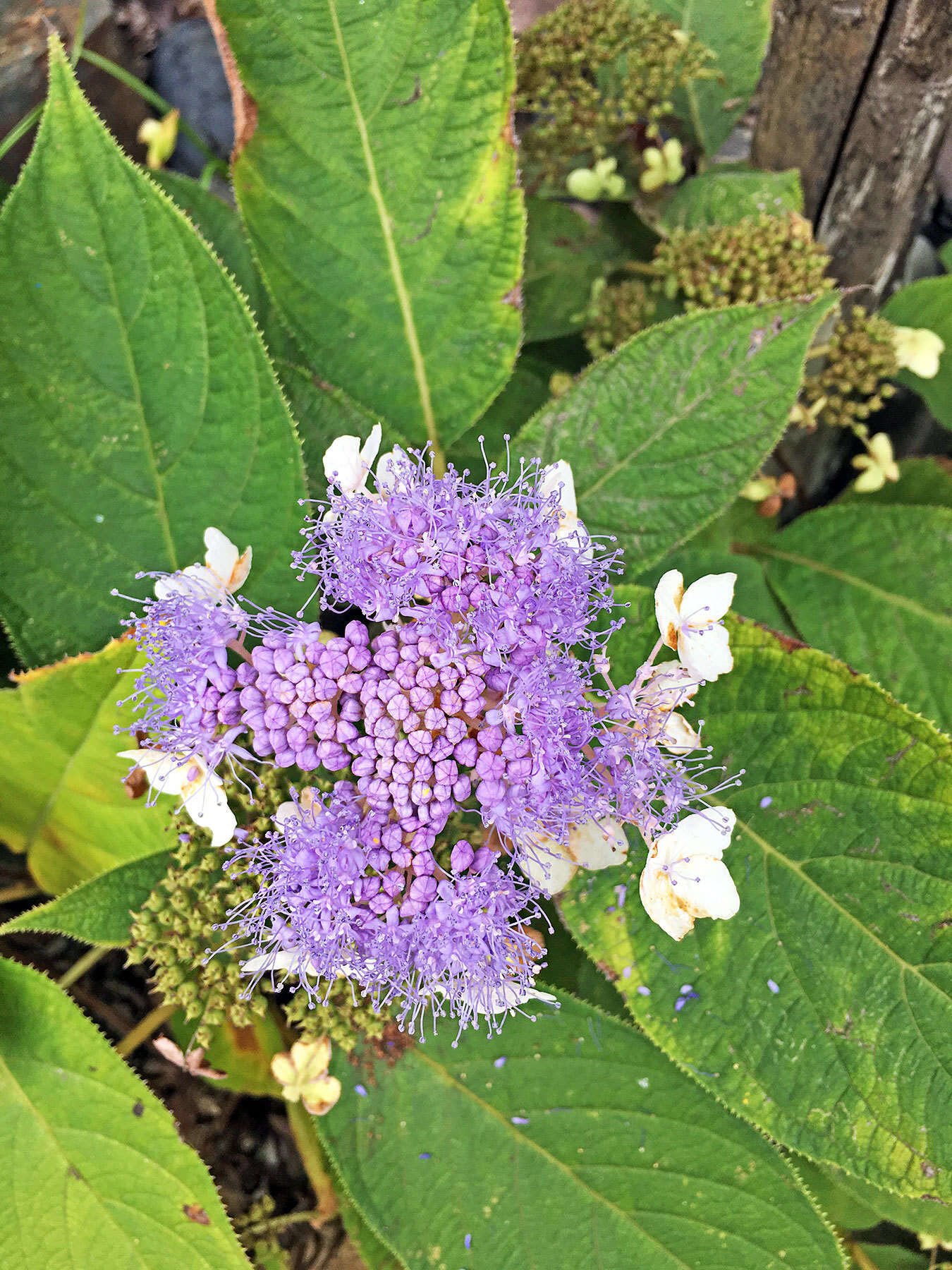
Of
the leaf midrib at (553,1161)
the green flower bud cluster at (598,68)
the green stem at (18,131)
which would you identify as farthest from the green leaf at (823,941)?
the green stem at (18,131)

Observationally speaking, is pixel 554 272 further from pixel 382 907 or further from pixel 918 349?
pixel 382 907

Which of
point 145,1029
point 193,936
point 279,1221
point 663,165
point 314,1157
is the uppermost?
point 663,165

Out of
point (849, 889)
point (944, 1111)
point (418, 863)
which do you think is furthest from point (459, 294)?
point (944, 1111)

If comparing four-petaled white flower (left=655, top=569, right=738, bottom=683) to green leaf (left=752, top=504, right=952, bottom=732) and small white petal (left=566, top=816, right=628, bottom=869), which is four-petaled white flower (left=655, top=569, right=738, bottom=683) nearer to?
small white petal (left=566, top=816, right=628, bottom=869)

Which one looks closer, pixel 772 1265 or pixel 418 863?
pixel 418 863

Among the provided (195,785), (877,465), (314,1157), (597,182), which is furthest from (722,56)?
(314,1157)

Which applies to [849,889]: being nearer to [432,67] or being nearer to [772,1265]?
[772,1265]

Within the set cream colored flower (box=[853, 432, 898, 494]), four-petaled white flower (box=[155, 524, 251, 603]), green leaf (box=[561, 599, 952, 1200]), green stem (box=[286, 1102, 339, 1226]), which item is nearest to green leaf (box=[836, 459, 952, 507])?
cream colored flower (box=[853, 432, 898, 494])

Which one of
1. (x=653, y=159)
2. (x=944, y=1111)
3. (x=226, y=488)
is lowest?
(x=944, y=1111)
